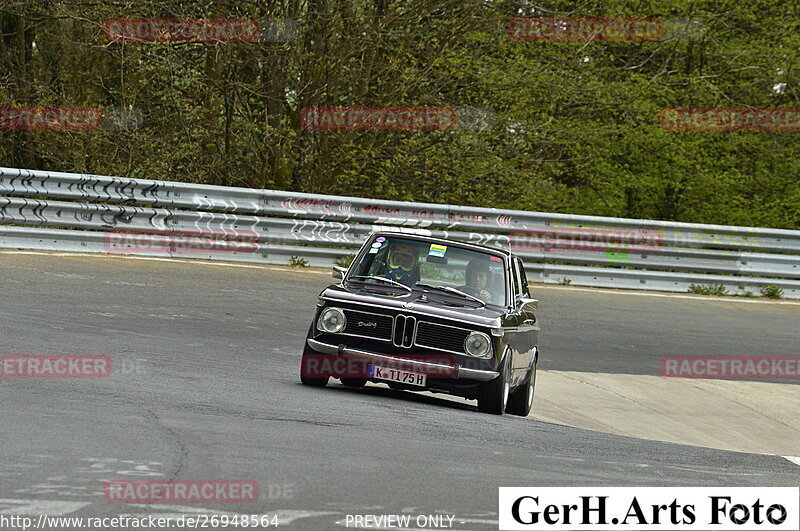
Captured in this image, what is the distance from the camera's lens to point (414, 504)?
6223 millimetres

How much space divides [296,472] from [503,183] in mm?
18931

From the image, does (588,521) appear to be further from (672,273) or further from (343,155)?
(343,155)

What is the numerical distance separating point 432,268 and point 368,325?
3.52 ft

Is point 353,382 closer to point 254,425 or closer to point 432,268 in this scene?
point 432,268

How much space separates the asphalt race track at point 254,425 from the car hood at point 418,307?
751 mm

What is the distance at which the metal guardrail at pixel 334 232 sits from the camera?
1856 cm

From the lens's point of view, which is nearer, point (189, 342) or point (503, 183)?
point (189, 342)

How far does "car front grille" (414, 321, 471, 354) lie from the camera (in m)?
10.4

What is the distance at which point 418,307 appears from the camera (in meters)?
10.5

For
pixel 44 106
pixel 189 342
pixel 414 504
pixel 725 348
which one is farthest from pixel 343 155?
pixel 414 504

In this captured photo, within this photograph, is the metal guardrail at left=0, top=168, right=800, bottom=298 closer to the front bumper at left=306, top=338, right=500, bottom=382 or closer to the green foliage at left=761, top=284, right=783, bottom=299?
the green foliage at left=761, top=284, right=783, bottom=299

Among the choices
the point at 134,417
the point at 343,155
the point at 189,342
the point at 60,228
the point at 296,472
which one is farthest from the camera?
the point at 343,155
